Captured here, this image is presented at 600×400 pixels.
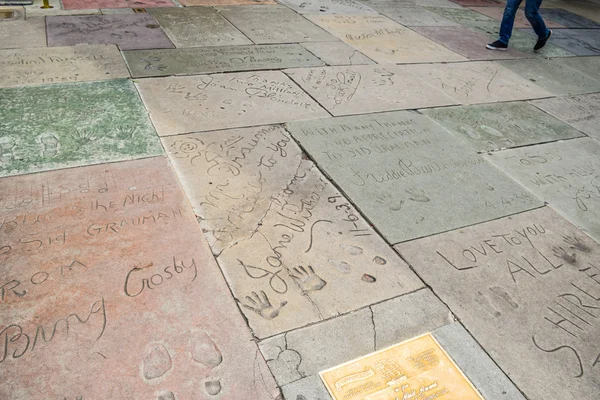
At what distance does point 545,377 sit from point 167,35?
615 centimetres

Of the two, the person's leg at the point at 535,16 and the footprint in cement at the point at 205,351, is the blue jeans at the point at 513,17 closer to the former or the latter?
the person's leg at the point at 535,16

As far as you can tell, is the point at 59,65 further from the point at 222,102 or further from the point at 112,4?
the point at 112,4

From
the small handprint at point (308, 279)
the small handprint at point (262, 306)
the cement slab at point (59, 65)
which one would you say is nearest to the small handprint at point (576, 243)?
the small handprint at point (308, 279)

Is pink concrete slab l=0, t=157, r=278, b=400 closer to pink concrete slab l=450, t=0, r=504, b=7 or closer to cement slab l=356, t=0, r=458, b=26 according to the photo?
cement slab l=356, t=0, r=458, b=26

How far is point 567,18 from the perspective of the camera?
10.1 metres

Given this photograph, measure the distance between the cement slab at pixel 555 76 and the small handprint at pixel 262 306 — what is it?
5.51 metres

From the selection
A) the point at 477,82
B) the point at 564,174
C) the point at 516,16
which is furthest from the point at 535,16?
the point at 564,174

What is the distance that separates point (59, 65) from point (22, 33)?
4.46 feet

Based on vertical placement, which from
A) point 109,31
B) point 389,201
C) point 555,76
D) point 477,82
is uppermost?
point 555,76

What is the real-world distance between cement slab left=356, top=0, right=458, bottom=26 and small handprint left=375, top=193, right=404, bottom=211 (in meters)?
5.65

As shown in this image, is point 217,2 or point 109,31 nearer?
point 109,31

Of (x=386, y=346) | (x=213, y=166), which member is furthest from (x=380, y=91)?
(x=386, y=346)

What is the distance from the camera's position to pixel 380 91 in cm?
551

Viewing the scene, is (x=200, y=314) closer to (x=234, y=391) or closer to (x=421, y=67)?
(x=234, y=391)
